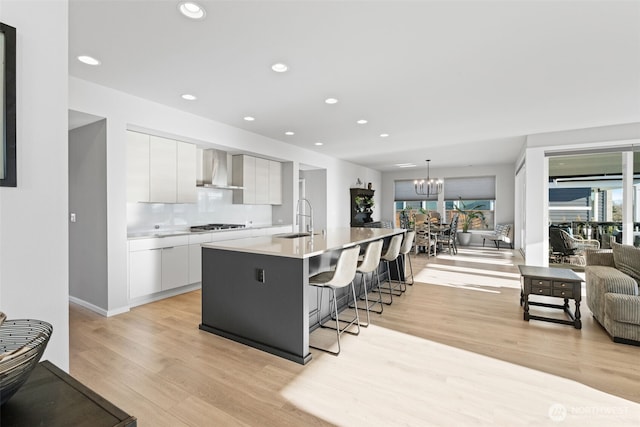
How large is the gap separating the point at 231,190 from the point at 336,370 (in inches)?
165

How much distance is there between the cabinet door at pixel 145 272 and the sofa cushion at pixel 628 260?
210 inches

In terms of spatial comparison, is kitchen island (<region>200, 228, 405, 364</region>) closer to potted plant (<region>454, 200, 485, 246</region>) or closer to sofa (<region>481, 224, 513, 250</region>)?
sofa (<region>481, 224, 513, 250</region>)

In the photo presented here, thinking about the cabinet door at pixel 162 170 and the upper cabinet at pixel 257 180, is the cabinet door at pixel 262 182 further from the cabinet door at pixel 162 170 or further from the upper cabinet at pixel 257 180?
the cabinet door at pixel 162 170

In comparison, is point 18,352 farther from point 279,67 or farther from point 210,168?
point 210,168

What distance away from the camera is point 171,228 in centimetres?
476

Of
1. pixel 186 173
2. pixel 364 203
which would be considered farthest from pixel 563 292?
pixel 364 203

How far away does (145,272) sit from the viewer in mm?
3865

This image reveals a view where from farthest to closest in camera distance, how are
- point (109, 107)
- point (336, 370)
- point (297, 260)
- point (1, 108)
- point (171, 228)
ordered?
point (171, 228) → point (109, 107) → point (297, 260) → point (336, 370) → point (1, 108)

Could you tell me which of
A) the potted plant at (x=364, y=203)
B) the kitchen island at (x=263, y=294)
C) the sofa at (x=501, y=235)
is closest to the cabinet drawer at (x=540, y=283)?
the kitchen island at (x=263, y=294)

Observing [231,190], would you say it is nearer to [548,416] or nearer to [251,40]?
[251,40]

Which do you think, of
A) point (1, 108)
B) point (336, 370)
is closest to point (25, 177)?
point (1, 108)

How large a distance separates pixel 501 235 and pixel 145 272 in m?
8.82

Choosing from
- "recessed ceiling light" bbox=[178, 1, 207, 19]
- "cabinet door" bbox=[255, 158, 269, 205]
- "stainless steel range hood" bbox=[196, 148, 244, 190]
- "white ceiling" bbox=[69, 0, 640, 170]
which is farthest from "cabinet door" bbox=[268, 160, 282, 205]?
"recessed ceiling light" bbox=[178, 1, 207, 19]

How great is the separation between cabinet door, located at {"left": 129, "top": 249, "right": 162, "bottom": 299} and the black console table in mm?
3301
